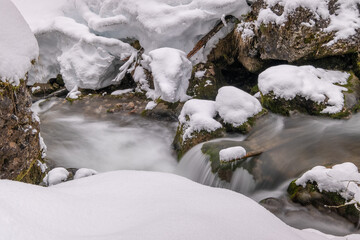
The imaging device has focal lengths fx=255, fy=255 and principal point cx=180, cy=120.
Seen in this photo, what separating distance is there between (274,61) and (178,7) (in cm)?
321

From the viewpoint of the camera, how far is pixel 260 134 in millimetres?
4559

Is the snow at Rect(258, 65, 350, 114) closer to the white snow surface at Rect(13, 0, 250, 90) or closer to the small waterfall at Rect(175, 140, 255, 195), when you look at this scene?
the small waterfall at Rect(175, 140, 255, 195)

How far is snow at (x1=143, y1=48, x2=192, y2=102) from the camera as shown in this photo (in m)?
6.38

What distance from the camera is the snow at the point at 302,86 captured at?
475cm

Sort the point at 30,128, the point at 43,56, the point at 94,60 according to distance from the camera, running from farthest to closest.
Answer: the point at 43,56, the point at 94,60, the point at 30,128

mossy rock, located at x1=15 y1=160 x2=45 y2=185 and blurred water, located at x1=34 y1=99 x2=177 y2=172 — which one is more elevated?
mossy rock, located at x1=15 y1=160 x2=45 y2=185

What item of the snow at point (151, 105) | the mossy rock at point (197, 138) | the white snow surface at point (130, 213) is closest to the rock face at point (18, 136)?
the white snow surface at point (130, 213)

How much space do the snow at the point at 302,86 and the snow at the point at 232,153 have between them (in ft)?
5.68

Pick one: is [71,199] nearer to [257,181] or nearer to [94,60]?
[257,181]

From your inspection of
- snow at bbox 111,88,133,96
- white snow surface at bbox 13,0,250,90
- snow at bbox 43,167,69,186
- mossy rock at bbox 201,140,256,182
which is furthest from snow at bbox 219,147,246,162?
snow at bbox 111,88,133,96

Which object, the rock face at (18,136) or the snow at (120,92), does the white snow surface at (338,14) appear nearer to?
the snow at (120,92)

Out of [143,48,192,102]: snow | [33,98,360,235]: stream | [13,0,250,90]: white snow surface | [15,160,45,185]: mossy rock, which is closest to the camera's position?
[15,160,45,185]: mossy rock

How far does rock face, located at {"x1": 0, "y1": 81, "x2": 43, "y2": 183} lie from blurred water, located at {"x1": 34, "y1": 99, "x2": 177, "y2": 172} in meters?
2.68

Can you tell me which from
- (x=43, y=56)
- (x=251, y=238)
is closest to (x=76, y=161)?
(x=251, y=238)
